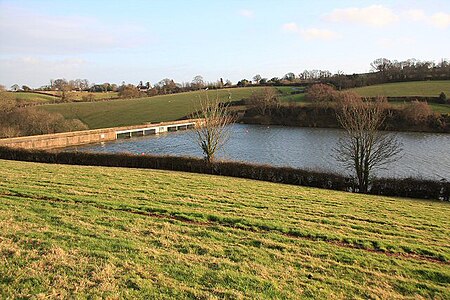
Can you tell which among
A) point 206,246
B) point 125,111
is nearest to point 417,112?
point 206,246

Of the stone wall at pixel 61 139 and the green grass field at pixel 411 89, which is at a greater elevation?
the green grass field at pixel 411 89

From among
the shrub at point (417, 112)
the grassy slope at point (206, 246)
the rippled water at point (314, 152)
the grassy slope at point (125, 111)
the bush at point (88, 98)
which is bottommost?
the rippled water at point (314, 152)

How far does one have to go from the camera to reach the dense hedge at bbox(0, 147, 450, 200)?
22141 millimetres

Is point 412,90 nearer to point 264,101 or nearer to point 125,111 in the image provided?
point 264,101

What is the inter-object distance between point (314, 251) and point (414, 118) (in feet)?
214

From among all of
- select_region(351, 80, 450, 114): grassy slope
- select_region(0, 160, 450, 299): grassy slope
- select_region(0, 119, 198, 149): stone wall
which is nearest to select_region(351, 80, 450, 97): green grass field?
select_region(351, 80, 450, 114): grassy slope

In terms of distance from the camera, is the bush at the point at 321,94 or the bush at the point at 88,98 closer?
the bush at the point at 321,94

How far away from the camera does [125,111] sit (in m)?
94.1

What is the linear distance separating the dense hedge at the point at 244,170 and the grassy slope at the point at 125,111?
164 ft

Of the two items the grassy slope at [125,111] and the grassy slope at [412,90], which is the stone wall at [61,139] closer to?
A: the grassy slope at [125,111]

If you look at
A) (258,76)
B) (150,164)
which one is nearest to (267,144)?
(150,164)

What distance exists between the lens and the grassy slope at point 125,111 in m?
84.2

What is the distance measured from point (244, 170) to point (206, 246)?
1730 centimetres

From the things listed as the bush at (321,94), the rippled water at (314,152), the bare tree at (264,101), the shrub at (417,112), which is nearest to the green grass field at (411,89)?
the bush at (321,94)
